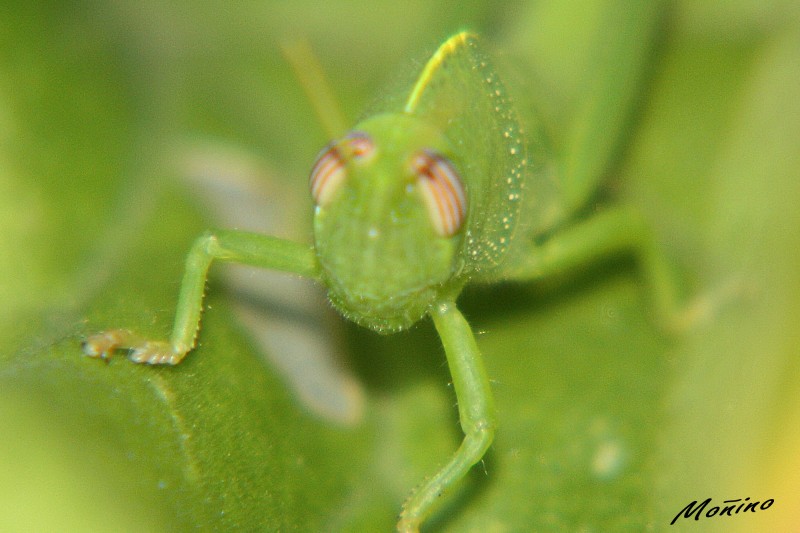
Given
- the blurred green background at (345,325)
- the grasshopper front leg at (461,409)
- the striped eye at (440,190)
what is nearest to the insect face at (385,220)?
the striped eye at (440,190)

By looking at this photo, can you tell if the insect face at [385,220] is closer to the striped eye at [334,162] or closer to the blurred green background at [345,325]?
the striped eye at [334,162]

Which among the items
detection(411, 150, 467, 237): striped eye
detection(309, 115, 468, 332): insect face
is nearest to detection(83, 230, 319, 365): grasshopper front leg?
detection(309, 115, 468, 332): insect face

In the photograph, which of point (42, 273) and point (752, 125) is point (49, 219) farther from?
point (752, 125)

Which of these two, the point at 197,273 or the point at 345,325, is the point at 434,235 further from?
the point at 197,273

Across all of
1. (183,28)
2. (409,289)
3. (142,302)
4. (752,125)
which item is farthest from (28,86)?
(752,125)

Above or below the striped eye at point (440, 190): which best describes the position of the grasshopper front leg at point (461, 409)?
below

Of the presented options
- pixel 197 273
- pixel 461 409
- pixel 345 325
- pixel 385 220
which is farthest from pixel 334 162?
pixel 461 409

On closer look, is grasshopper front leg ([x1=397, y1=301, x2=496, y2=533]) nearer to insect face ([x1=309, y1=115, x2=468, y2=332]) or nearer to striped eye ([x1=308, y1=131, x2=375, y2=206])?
insect face ([x1=309, y1=115, x2=468, y2=332])
